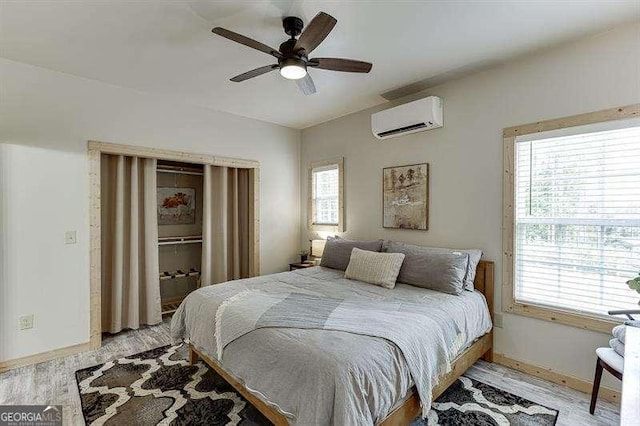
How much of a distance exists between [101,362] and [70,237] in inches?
48.6

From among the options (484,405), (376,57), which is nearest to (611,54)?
(376,57)

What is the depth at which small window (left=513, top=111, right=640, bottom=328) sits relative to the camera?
2283mm

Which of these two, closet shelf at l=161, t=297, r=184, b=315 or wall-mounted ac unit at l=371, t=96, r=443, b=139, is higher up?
wall-mounted ac unit at l=371, t=96, r=443, b=139

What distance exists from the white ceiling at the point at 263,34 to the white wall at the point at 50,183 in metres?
0.22

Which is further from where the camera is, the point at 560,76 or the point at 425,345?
the point at 560,76

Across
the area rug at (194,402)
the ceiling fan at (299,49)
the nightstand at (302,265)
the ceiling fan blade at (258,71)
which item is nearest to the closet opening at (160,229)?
the nightstand at (302,265)

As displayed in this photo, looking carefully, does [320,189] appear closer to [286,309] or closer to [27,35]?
[286,309]

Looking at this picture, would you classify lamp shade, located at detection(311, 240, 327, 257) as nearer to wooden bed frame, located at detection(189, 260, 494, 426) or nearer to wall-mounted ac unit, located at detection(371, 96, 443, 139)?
wall-mounted ac unit, located at detection(371, 96, 443, 139)

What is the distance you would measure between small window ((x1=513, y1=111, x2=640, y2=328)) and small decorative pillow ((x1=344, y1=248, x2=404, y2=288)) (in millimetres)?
1048

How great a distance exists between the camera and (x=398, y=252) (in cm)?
328

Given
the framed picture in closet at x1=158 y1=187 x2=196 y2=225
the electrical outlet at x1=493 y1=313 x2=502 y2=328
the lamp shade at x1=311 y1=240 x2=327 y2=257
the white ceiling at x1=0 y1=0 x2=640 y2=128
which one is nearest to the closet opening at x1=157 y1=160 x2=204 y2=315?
the framed picture in closet at x1=158 y1=187 x2=196 y2=225

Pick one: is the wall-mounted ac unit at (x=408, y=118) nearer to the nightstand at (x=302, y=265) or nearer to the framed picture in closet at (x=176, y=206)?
the nightstand at (x=302, y=265)

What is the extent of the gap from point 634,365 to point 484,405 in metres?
1.24

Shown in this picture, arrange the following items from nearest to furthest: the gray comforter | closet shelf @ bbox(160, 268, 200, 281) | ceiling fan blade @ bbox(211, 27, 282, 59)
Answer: the gray comforter
ceiling fan blade @ bbox(211, 27, 282, 59)
closet shelf @ bbox(160, 268, 200, 281)
